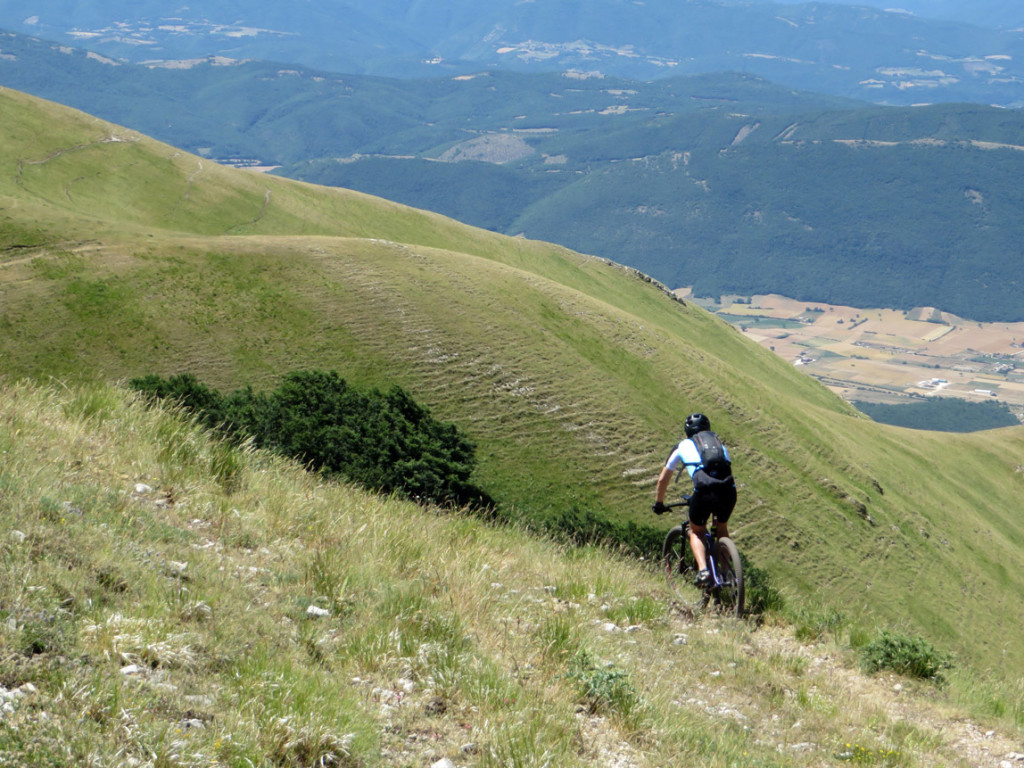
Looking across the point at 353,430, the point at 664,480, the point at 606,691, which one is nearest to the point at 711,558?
the point at 664,480

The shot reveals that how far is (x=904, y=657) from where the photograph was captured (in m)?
9.56

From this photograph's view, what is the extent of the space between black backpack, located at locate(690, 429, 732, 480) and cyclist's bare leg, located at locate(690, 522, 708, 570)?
796 mm

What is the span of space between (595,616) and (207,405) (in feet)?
77.1

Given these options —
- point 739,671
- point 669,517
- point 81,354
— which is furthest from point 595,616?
point 81,354

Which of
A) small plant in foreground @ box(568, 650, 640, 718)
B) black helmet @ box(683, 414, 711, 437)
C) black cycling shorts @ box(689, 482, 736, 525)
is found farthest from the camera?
black helmet @ box(683, 414, 711, 437)

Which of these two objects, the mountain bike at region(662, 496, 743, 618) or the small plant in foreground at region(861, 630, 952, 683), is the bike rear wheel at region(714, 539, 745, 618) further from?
the small plant in foreground at region(861, 630, 952, 683)

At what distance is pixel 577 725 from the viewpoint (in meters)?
6.07

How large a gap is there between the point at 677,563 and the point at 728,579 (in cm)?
81


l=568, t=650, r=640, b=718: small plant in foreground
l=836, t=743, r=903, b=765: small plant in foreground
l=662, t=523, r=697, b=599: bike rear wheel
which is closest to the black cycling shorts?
l=662, t=523, r=697, b=599: bike rear wheel

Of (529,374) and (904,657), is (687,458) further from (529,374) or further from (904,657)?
(529,374)

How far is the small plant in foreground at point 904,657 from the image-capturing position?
31.2 ft

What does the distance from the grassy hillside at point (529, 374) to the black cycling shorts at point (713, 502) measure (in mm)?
28975

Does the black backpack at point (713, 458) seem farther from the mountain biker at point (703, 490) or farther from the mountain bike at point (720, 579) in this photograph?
the mountain bike at point (720, 579)

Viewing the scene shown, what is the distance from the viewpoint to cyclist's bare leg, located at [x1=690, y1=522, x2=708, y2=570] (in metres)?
10.6
